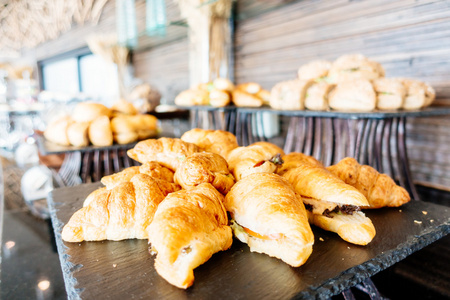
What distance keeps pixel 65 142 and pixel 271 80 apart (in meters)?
2.82

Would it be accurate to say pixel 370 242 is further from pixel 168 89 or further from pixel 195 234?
pixel 168 89

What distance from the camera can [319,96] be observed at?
2.56 meters

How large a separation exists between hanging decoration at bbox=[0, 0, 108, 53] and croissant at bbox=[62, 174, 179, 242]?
328 inches

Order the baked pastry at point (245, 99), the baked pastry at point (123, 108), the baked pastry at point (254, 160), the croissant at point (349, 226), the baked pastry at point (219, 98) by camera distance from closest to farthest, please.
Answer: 1. the croissant at point (349, 226)
2. the baked pastry at point (254, 160)
3. the baked pastry at point (123, 108)
4. the baked pastry at point (245, 99)
5. the baked pastry at point (219, 98)

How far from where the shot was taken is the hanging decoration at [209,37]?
14.4 feet

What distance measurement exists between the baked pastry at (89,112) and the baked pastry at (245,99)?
1427mm

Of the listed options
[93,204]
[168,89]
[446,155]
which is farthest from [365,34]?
[168,89]

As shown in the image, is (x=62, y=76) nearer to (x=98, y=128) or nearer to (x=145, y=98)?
(x=145, y=98)

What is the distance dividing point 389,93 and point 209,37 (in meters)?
2.98

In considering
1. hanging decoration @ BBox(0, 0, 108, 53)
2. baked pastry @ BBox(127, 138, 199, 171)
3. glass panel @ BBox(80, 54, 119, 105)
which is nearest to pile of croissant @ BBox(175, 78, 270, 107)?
baked pastry @ BBox(127, 138, 199, 171)

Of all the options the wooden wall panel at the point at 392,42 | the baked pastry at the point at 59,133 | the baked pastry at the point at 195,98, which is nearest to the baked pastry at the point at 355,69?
the wooden wall panel at the point at 392,42

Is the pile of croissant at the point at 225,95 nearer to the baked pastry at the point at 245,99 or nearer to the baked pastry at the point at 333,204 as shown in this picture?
the baked pastry at the point at 245,99

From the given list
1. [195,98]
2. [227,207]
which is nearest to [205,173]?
[227,207]

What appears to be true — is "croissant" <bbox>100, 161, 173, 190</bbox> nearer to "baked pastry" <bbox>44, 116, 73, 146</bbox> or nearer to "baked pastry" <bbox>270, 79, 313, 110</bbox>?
"baked pastry" <bbox>44, 116, 73, 146</bbox>
